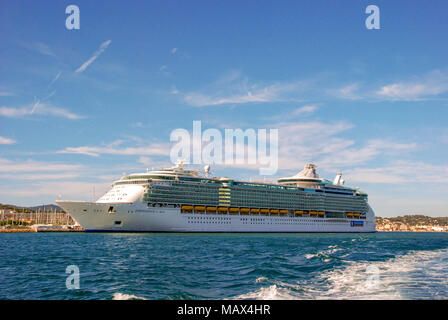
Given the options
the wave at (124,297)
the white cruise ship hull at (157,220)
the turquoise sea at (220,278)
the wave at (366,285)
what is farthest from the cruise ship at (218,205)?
the wave at (124,297)

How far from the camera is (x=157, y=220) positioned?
7650 centimetres

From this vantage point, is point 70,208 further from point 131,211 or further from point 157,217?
point 157,217

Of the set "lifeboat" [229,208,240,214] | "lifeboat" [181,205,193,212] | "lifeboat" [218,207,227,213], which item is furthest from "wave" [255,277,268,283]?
"lifeboat" [229,208,240,214]

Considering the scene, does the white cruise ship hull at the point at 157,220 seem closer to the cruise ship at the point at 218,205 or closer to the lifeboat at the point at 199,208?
the cruise ship at the point at 218,205

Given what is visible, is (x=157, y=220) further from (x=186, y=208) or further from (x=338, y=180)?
(x=338, y=180)

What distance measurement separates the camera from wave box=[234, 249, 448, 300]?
56.0ft

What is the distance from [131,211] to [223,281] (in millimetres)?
56683

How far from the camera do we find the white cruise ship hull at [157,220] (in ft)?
238

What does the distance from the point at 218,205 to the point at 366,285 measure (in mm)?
69779

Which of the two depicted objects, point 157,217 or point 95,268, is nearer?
point 95,268

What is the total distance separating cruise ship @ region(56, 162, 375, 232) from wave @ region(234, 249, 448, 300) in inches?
2199

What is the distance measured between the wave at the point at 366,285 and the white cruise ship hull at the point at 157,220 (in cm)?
5450
